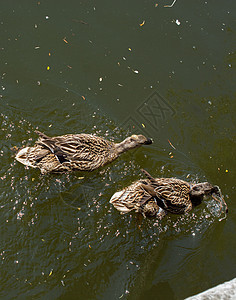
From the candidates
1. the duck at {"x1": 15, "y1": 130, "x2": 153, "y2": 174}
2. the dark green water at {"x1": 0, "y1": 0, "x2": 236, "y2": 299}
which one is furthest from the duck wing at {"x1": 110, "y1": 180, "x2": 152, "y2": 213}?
the duck at {"x1": 15, "y1": 130, "x2": 153, "y2": 174}

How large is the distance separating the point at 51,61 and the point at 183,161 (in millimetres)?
3249

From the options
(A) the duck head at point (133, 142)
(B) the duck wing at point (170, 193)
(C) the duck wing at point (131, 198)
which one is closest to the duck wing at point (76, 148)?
(A) the duck head at point (133, 142)

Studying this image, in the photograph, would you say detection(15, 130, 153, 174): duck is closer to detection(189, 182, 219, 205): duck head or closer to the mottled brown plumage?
the mottled brown plumage

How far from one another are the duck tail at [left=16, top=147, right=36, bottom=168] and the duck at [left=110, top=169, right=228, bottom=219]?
1.47m

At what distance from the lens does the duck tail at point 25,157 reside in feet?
18.0

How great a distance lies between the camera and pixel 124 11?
23.8 ft

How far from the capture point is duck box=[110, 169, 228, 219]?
542 centimetres

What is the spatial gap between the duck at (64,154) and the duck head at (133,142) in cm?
34

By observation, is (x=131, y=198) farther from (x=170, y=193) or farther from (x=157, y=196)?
(x=170, y=193)

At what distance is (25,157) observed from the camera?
5.52m

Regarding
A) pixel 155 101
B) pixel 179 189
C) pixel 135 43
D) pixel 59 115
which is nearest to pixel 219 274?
pixel 179 189

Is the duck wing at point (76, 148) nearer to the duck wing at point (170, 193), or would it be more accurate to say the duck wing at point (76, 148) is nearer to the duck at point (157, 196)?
the duck at point (157, 196)

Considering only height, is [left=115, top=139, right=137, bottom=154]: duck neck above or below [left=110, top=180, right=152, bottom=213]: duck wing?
above

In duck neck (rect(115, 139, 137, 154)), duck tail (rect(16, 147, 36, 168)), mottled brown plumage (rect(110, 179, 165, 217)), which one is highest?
duck neck (rect(115, 139, 137, 154))
